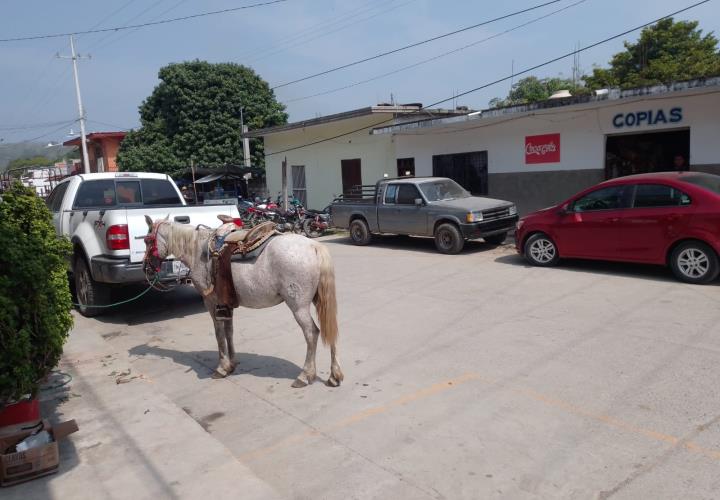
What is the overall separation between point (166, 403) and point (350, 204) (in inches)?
455

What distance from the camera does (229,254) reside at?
5.50 m

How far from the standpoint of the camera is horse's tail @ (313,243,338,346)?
529 centimetres

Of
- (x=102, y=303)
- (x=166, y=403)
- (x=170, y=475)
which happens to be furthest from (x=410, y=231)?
(x=170, y=475)

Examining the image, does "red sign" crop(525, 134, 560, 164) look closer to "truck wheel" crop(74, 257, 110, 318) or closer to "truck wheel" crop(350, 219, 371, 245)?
"truck wheel" crop(350, 219, 371, 245)

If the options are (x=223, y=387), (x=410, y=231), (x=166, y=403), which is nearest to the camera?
(x=166, y=403)

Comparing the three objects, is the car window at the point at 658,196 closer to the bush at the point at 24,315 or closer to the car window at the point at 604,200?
the car window at the point at 604,200

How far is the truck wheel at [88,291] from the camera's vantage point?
27.9 ft

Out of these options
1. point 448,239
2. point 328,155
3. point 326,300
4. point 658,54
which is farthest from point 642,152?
point 658,54

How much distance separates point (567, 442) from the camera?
412 centimetres

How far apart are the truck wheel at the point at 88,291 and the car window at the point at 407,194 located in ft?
25.8

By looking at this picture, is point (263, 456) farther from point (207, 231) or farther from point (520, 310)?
point (520, 310)

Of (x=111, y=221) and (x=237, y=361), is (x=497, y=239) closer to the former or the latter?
(x=237, y=361)

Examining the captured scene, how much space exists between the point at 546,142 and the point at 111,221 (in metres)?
11.5

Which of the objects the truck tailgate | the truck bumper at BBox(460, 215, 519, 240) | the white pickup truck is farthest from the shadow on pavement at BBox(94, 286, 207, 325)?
the truck bumper at BBox(460, 215, 519, 240)
